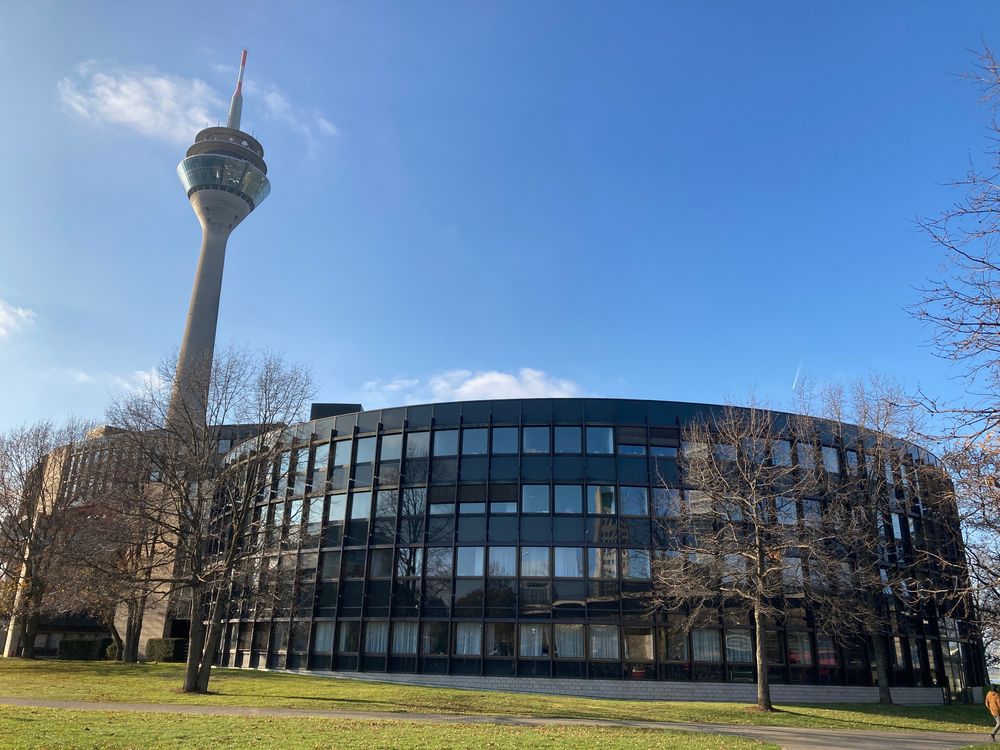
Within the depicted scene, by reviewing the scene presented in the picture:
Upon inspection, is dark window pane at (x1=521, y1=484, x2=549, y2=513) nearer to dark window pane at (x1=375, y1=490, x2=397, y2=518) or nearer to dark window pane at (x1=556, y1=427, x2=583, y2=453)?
dark window pane at (x1=556, y1=427, x2=583, y2=453)

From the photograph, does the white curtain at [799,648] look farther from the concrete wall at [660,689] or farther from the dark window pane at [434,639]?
the dark window pane at [434,639]

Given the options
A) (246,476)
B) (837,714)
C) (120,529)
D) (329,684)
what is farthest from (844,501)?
(120,529)

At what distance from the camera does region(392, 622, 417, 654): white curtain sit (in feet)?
108

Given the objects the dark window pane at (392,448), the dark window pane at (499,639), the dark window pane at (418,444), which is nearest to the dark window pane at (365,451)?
the dark window pane at (392,448)

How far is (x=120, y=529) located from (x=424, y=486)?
41.6ft

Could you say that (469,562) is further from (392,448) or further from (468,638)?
(392,448)

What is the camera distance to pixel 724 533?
1121 inches

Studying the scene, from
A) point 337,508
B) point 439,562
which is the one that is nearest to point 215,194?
point 337,508

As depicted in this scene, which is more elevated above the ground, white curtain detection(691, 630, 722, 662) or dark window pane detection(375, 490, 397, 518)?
dark window pane detection(375, 490, 397, 518)

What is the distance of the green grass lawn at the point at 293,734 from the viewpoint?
44.2ft

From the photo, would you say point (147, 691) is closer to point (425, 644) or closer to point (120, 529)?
point (120, 529)

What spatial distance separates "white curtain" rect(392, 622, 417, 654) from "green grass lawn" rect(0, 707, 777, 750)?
15446 mm

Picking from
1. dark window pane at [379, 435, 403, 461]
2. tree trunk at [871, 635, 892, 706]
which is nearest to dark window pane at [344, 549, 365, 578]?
dark window pane at [379, 435, 403, 461]

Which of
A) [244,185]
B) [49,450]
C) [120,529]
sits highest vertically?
[244,185]
